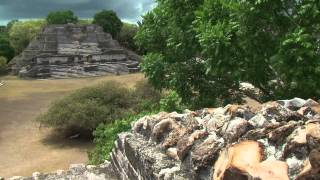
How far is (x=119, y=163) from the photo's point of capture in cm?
481

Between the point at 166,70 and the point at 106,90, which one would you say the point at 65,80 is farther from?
the point at 166,70

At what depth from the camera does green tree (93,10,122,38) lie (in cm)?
5762

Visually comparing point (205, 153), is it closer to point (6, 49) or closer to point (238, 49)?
point (238, 49)

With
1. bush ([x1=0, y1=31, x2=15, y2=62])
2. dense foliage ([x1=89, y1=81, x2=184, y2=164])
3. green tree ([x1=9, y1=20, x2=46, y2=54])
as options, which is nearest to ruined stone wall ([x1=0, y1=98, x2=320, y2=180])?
dense foliage ([x1=89, y1=81, x2=184, y2=164])

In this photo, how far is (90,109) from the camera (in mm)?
19781

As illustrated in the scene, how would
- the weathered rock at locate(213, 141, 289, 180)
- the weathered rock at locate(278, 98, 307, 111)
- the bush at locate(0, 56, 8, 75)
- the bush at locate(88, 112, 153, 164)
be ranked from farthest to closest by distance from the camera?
the bush at locate(0, 56, 8, 75), the bush at locate(88, 112, 153, 164), the weathered rock at locate(278, 98, 307, 111), the weathered rock at locate(213, 141, 289, 180)

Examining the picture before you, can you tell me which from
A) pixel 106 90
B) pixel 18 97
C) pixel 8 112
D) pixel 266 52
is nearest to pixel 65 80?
pixel 18 97

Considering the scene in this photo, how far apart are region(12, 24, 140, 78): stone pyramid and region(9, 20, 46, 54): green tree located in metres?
6.09

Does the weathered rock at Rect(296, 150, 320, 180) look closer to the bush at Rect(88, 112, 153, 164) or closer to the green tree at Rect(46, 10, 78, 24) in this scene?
the bush at Rect(88, 112, 153, 164)

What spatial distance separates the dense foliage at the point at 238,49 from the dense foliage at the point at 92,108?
9243 mm

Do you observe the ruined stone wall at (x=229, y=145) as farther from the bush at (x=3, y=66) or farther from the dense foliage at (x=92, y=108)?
the bush at (x=3, y=66)

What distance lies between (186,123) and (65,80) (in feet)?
125

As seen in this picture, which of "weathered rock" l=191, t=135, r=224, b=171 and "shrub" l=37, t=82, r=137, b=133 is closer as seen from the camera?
"weathered rock" l=191, t=135, r=224, b=171

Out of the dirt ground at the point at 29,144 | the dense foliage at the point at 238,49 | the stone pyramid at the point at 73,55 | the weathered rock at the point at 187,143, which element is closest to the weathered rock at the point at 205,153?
the weathered rock at the point at 187,143
